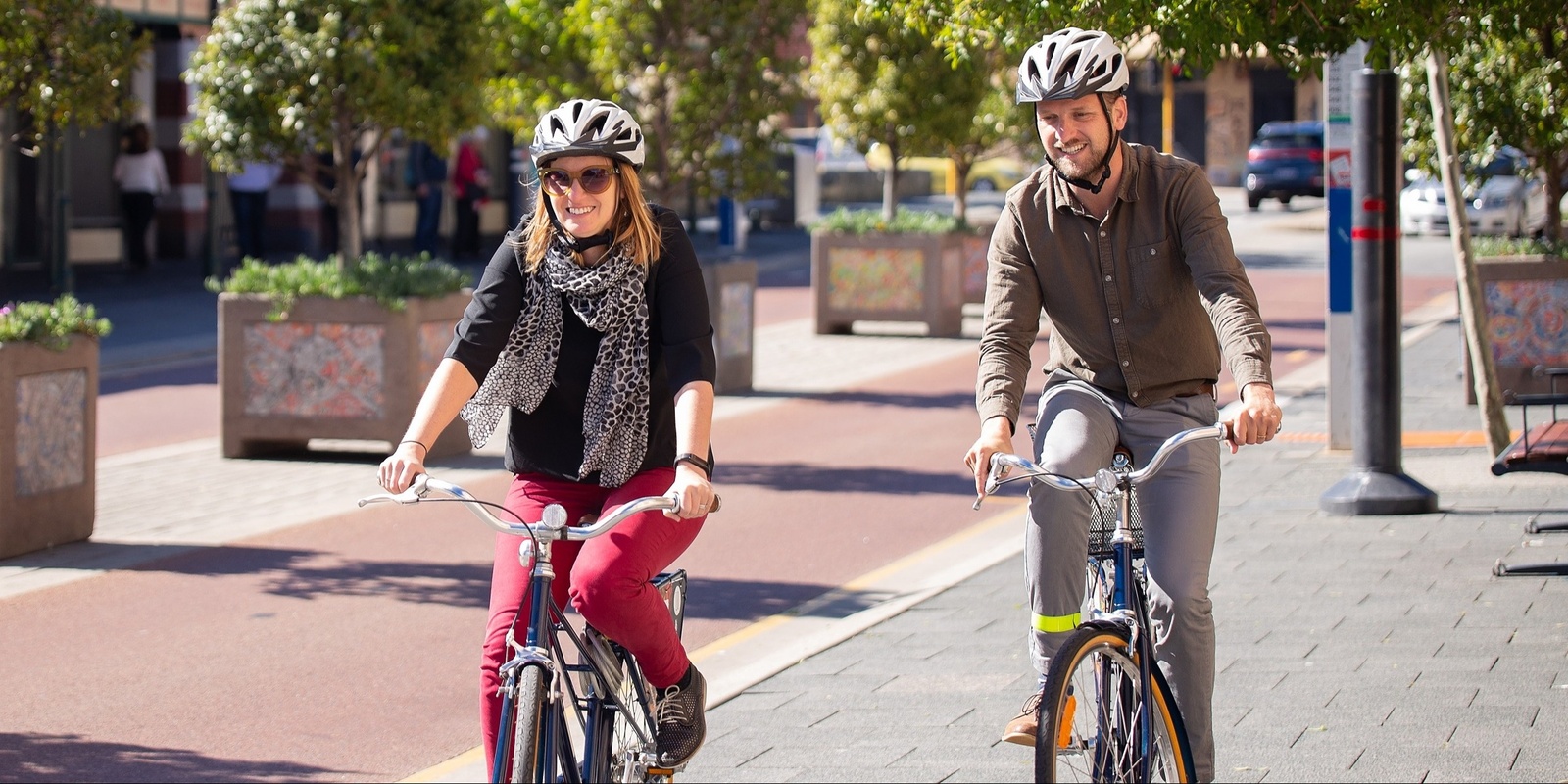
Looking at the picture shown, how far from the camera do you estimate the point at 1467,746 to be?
5312mm

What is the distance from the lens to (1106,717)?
4086 mm

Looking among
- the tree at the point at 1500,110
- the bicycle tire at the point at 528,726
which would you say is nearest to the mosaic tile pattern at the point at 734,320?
the tree at the point at 1500,110

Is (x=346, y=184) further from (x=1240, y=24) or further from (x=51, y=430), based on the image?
(x=1240, y=24)

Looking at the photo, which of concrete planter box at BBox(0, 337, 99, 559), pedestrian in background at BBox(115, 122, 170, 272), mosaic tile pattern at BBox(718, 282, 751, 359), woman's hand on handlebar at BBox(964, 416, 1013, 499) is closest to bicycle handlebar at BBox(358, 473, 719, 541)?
woman's hand on handlebar at BBox(964, 416, 1013, 499)

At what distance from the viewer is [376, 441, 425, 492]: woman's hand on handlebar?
154 inches

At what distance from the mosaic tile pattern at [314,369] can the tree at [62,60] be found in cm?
211

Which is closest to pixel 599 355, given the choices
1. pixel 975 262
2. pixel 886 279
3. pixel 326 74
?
pixel 326 74

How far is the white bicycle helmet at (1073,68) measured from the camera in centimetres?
420

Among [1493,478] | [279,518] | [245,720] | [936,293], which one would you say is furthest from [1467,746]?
[936,293]

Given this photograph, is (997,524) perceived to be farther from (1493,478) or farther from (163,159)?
(163,159)

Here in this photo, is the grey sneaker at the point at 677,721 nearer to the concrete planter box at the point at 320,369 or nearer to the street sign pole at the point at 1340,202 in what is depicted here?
the street sign pole at the point at 1340,202

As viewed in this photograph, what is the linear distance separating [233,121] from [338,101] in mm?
621

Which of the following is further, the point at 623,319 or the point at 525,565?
the point at 623,319

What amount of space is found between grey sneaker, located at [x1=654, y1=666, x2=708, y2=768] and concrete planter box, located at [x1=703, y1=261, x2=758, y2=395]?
10.4 metres
